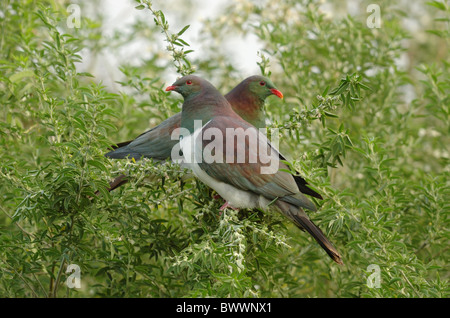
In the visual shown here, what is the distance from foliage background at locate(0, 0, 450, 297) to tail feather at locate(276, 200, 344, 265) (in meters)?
0.06

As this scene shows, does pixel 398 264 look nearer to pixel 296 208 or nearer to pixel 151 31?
pixel 296 208

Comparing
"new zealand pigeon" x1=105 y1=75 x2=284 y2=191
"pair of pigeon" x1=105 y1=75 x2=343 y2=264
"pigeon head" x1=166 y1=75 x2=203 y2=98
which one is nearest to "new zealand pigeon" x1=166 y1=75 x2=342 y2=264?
"pair of pigeon" x1=105 y1=75 x2=343 y2=264

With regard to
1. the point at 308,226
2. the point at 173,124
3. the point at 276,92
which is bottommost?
the point at 308,226

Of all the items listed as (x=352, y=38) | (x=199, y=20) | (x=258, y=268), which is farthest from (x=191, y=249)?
(x=199, y=20)

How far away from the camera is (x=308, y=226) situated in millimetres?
2744

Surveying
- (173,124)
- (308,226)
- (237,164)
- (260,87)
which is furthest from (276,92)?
(308,226)

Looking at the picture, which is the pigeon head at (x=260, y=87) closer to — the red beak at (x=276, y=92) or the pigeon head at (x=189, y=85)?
the red beak at (x=276, y=92)

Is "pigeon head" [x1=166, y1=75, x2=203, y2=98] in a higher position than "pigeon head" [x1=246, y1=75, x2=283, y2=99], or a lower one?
lower

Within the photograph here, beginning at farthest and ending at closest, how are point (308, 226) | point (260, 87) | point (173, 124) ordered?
point (260, 87)
point (173, 124)
point (308, 226)

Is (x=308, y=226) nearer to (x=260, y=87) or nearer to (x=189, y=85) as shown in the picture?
(x=189, y=85)

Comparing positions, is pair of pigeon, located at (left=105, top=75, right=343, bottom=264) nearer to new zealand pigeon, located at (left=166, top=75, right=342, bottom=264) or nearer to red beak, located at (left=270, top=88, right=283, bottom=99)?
new zealand pigeon, located at (left=166, top=75, right=342, bottom=264)

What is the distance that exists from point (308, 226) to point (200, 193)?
2.02 feet

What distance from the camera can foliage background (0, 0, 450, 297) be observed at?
2443 mm

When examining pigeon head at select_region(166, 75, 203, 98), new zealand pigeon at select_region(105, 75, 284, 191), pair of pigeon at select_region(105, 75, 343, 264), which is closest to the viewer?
pair of pigeon at select_region(105, 75, 343, 264)
